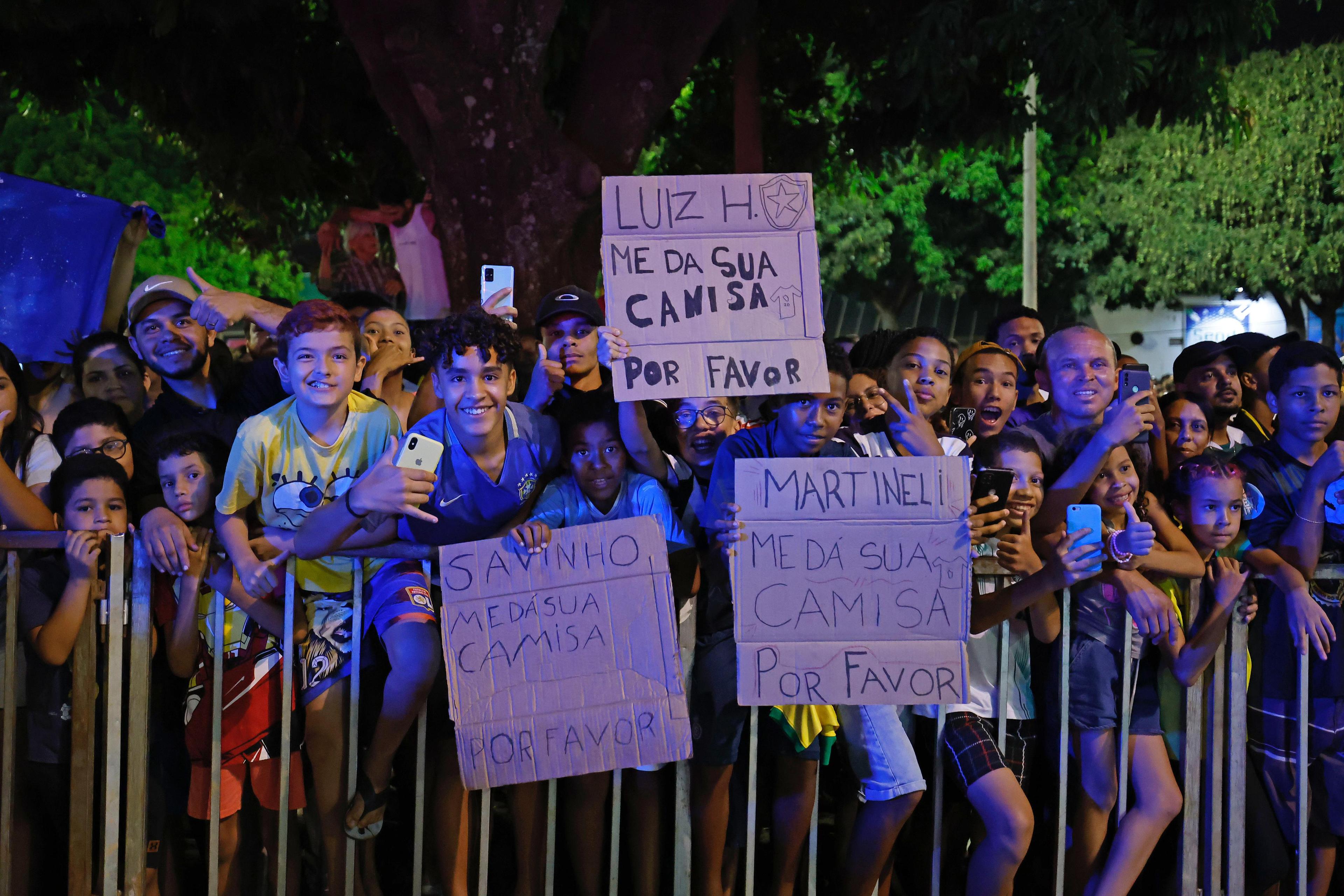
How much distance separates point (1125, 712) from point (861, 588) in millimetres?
975

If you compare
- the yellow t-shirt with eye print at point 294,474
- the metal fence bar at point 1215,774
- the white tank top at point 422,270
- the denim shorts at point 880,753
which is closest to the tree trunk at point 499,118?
the white tank top at point 422,270

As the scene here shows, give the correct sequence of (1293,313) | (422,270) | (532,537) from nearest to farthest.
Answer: (532,537)
(422,270)
(1293,313)

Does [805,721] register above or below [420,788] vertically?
above

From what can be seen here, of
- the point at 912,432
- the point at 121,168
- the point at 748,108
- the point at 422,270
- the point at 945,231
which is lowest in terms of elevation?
the point at 912,432

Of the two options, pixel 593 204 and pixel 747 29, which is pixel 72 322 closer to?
pixel 593 204

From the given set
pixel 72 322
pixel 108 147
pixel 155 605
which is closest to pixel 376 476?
pixel 155 605

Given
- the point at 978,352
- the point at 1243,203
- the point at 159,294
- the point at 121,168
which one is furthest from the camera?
the point at 1243,203

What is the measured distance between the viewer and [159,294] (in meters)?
4.52

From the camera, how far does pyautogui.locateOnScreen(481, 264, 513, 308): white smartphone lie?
16.1 ft

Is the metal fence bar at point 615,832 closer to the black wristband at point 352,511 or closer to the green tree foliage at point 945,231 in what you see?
the black wristband at point 352,511

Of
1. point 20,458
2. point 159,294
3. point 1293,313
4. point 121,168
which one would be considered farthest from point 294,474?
point 1293,313

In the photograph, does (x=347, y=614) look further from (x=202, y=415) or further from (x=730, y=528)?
(x=730, y=528)

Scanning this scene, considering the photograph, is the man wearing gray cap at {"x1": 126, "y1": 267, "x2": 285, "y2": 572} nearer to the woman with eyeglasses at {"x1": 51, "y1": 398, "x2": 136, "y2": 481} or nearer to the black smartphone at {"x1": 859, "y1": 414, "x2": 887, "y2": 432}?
the woman with eyeglasses at {"x1": 51, "y1": 398, "x2": 136, "y2": 481}

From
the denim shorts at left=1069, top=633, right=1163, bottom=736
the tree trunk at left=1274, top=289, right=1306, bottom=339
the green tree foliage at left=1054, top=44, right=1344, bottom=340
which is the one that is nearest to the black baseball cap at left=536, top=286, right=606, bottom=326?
the denim shorts at left=1069, top=633, right=1163, bottom=736
